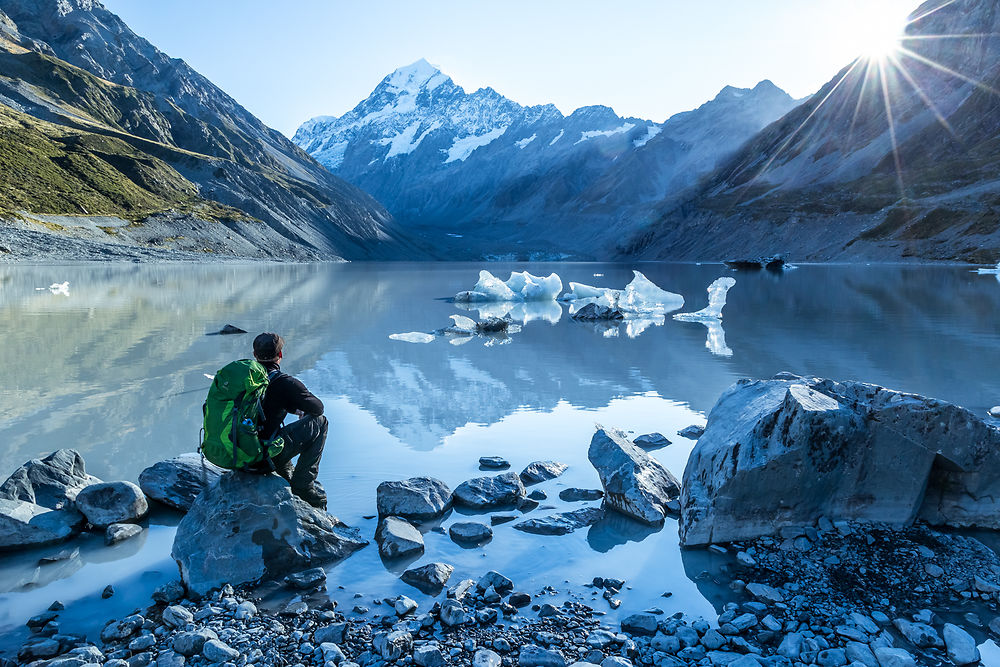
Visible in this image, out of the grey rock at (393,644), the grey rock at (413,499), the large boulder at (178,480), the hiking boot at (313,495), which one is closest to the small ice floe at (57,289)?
the large boulder at (178,480)

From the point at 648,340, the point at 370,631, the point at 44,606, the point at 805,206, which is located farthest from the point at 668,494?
the point at 805,206

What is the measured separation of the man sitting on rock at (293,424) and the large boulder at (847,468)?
12.8ft

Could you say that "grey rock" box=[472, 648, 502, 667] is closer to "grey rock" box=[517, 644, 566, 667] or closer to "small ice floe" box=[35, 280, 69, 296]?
"grey rock" box=[517, 644, 566, 667]

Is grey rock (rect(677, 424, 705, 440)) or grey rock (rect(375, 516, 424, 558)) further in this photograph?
grey rock (rect(677, 424, 705, 440))

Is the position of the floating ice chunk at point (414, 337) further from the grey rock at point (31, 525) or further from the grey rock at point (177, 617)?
the grey rock at point (177, 617)

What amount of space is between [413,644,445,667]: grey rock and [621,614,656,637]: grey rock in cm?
144

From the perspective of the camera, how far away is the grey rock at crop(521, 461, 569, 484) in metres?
8.15

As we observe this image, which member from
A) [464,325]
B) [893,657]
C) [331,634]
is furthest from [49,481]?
[464,325]

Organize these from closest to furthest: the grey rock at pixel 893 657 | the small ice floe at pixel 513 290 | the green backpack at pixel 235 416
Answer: the grey rock at pixel 893 657
the green backpack at pixel 235 416
the small ice floe at pixel 513 290

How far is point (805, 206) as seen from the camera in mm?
106875

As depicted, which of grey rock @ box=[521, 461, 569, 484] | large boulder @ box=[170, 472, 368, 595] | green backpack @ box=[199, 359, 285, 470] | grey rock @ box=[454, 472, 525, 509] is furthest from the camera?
grey rock @ box=[521, 461, 569, 484]

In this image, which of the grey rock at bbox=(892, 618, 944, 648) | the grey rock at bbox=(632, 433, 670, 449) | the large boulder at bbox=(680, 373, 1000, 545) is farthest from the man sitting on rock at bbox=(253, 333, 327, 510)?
the grey rock at bbox=(892, 618, 944, 648)

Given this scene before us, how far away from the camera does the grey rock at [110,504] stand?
661cm

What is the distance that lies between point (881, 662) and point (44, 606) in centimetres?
647
